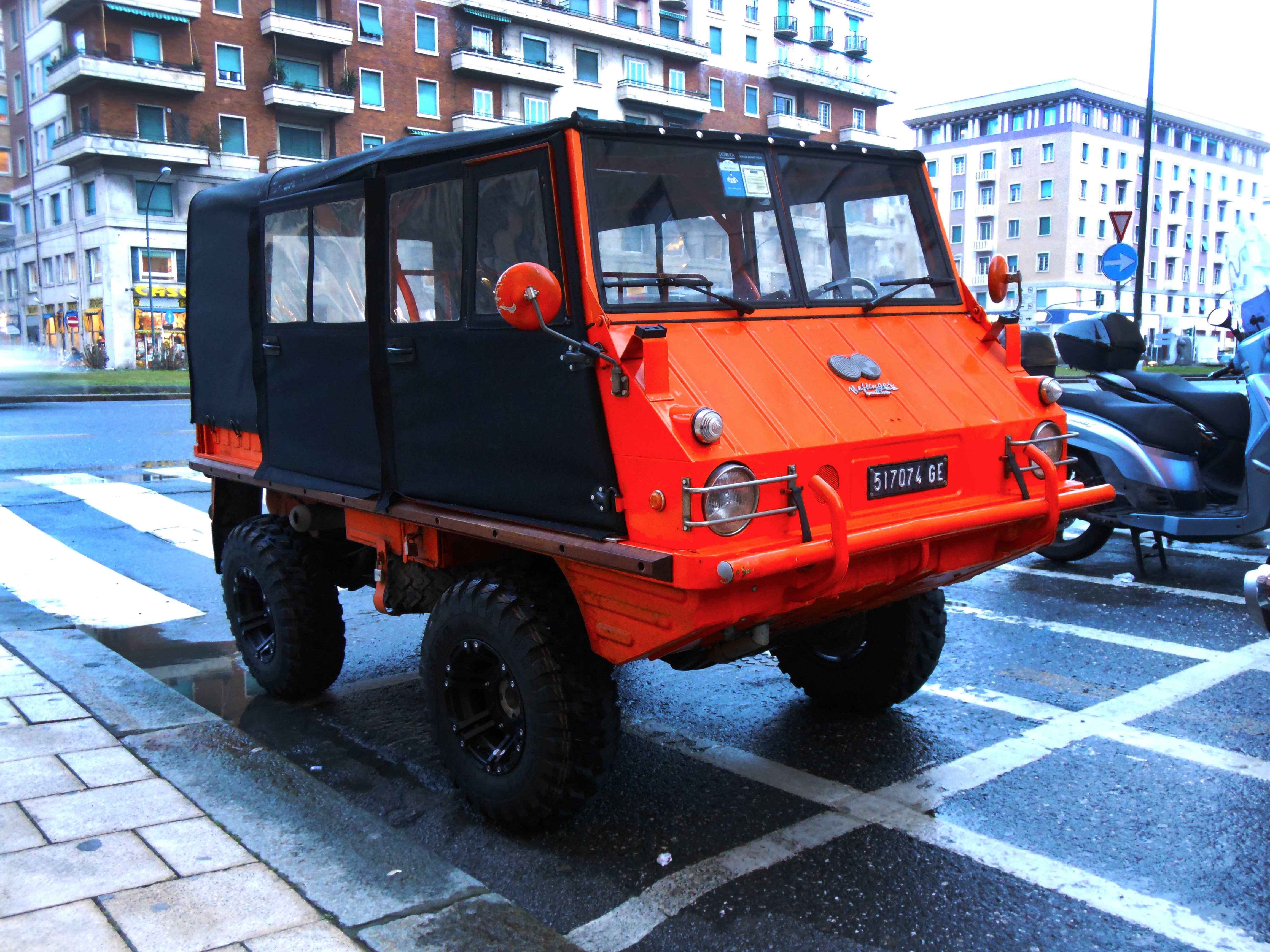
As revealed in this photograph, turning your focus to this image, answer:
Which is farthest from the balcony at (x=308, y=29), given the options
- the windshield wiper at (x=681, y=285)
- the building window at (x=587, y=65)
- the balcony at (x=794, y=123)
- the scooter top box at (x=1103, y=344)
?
the windshield wiper at (x=681, y=285)

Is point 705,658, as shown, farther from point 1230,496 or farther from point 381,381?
point 1230,496

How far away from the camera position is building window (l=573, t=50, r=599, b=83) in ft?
185

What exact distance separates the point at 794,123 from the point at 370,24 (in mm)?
24285

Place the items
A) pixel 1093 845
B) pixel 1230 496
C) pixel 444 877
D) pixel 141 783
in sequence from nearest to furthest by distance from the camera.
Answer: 1. pixel 444 877
2. pixel 1093 845
3. pixel 141 783
4. pixel 1230 496

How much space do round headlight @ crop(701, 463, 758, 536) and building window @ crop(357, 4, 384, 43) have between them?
5309 centimetres

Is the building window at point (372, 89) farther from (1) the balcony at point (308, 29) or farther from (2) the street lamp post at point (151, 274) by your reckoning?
(2) the street lamp post at point (151, 274)

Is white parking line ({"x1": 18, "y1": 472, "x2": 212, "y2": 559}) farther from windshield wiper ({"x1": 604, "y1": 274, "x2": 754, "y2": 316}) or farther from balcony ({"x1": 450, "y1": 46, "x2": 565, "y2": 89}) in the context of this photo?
balcony ({"x1": 450, "y1": 46, "x2": 565, "y2": 89})

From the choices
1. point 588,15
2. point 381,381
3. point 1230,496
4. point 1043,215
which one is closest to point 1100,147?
point 1043,215

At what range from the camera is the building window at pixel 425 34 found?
171 ft

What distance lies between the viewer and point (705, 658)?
3.91m

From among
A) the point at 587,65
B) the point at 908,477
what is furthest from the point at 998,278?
the point at 587,65

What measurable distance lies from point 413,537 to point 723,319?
5.11ft

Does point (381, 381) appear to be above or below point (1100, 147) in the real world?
below

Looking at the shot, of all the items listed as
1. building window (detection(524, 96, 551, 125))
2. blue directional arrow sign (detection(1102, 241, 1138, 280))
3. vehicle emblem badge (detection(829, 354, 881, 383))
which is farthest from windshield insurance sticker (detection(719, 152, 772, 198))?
building window (detection(524, 96, 551, 125))
